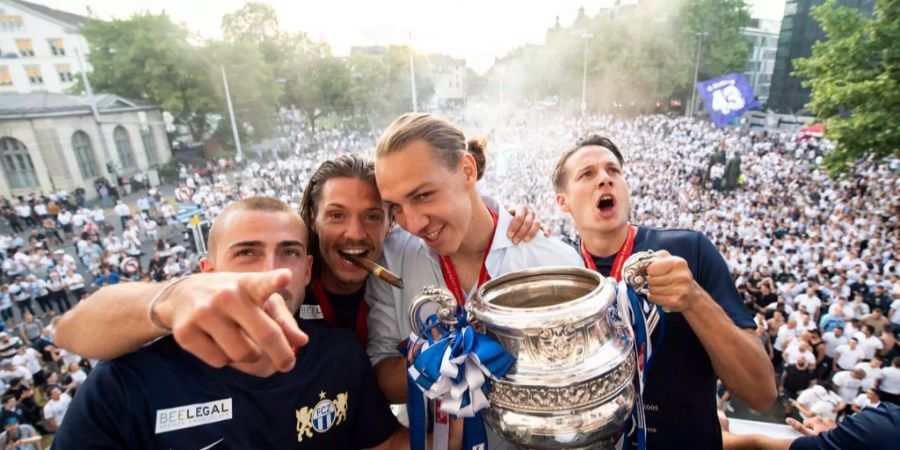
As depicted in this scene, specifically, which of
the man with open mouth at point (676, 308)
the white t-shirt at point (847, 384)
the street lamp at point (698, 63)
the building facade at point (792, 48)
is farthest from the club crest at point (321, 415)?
the street lamp at point (698, 63)

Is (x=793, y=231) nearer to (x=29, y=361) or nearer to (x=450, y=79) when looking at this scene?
(x=29, y=361)

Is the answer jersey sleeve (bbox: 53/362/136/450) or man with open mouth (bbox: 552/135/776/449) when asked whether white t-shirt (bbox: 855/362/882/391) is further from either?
jersey sleeve (bbox: 53/362/136/450)

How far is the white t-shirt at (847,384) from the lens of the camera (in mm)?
Result: 5766

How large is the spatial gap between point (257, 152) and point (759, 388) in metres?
34.5

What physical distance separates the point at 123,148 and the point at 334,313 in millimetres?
30163

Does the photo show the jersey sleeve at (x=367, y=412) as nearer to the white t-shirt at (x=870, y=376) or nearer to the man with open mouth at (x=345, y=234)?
the man with open mouth at (x=345, y=234)

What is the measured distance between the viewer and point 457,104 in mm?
69375

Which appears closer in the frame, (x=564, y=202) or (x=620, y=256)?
(x=620, y=256)

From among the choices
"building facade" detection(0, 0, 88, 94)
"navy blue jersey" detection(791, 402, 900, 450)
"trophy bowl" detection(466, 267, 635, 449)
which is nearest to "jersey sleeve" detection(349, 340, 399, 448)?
"trophy bowl" detection(466, 267, 635, 449)

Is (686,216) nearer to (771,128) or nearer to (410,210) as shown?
(410,210)

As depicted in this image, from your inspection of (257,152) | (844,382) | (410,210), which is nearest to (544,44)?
(257,152)

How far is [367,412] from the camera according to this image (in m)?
1.84

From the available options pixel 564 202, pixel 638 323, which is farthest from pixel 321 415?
pixel 564 202

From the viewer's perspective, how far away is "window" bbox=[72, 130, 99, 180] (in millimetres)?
22219
